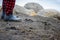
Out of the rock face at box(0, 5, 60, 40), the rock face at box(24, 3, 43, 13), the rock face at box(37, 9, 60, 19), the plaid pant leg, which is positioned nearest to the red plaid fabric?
the plaid pant leg

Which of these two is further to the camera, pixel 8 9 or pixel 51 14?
pixel 51 14

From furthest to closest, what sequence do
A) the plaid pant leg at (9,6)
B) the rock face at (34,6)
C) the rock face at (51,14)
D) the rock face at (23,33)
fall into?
the rock face at (34,6), the rock face at (51,14), the plaid pant leg at (9,6), the rock face at (23,33)

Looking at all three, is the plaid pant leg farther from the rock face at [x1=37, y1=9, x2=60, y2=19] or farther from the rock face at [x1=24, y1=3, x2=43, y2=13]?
the rock face at [x1=24, y1=3, x2=43, y2=13]

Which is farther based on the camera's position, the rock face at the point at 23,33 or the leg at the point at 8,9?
the leg at the point at 8,9

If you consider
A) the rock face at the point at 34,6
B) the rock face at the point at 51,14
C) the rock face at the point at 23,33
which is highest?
the rock face at the point at 34,6

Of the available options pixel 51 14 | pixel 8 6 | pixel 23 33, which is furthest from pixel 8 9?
pixel 51 14

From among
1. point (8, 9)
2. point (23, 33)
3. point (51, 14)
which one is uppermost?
point (8, 9)

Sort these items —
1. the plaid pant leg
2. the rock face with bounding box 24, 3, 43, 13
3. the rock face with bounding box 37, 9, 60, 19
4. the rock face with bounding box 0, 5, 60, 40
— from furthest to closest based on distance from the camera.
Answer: the rock face with bounding box 24, 3, 43, 13
the rock face with bounding box 37, 9, 60, 19
the plaid pant leg
the rock face with bounding box 0, 5, 60, 40

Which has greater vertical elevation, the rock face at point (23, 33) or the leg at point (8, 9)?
the leg at point (8, 9)

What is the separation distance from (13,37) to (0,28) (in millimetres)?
480

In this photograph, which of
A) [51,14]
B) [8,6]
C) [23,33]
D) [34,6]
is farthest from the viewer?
[34,6]

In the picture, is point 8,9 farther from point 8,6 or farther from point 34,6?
point 34,6

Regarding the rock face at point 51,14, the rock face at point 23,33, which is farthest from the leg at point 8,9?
the rock face at point 51,14

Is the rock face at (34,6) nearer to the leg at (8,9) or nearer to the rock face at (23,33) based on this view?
the leg at (8,9)
